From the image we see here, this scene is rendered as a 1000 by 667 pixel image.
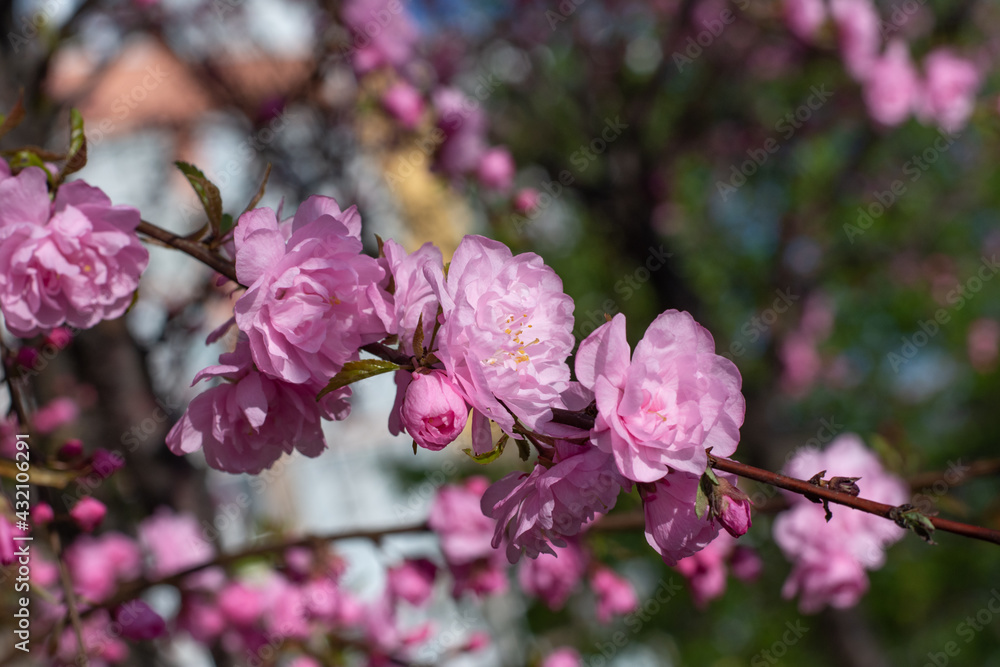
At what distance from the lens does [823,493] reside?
676mm

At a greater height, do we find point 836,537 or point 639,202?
point 836,537

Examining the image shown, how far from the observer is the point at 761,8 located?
11.9 feet

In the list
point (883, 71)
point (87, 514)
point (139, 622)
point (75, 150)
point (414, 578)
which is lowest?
point (414, 578)

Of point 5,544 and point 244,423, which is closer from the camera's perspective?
point 244,423

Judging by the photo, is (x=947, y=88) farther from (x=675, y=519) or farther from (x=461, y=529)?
(x=675, y=519)

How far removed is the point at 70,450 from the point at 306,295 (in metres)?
0.66

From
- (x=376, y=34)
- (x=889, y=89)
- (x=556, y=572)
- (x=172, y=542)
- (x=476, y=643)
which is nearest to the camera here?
(x=556, y=572)

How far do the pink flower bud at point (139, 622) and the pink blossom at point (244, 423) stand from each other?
1.88 feet

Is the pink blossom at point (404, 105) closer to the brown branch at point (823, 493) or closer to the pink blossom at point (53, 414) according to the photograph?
the pink blossom at point (53, 414)

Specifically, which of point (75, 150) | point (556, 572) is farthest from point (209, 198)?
point (556, 572)

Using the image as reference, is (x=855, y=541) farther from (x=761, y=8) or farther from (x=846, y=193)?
(x=846, y=193)

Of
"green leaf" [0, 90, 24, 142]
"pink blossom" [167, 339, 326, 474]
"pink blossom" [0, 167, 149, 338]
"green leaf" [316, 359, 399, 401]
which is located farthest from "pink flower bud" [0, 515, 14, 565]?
"green leaf" [316, 359, 399, 401]

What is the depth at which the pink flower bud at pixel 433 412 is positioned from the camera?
2.27 feet

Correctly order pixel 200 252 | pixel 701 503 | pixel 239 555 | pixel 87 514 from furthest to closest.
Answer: pixel 239 555 → pixel 87 514 → pixel 200 252 → pixel 701 503
